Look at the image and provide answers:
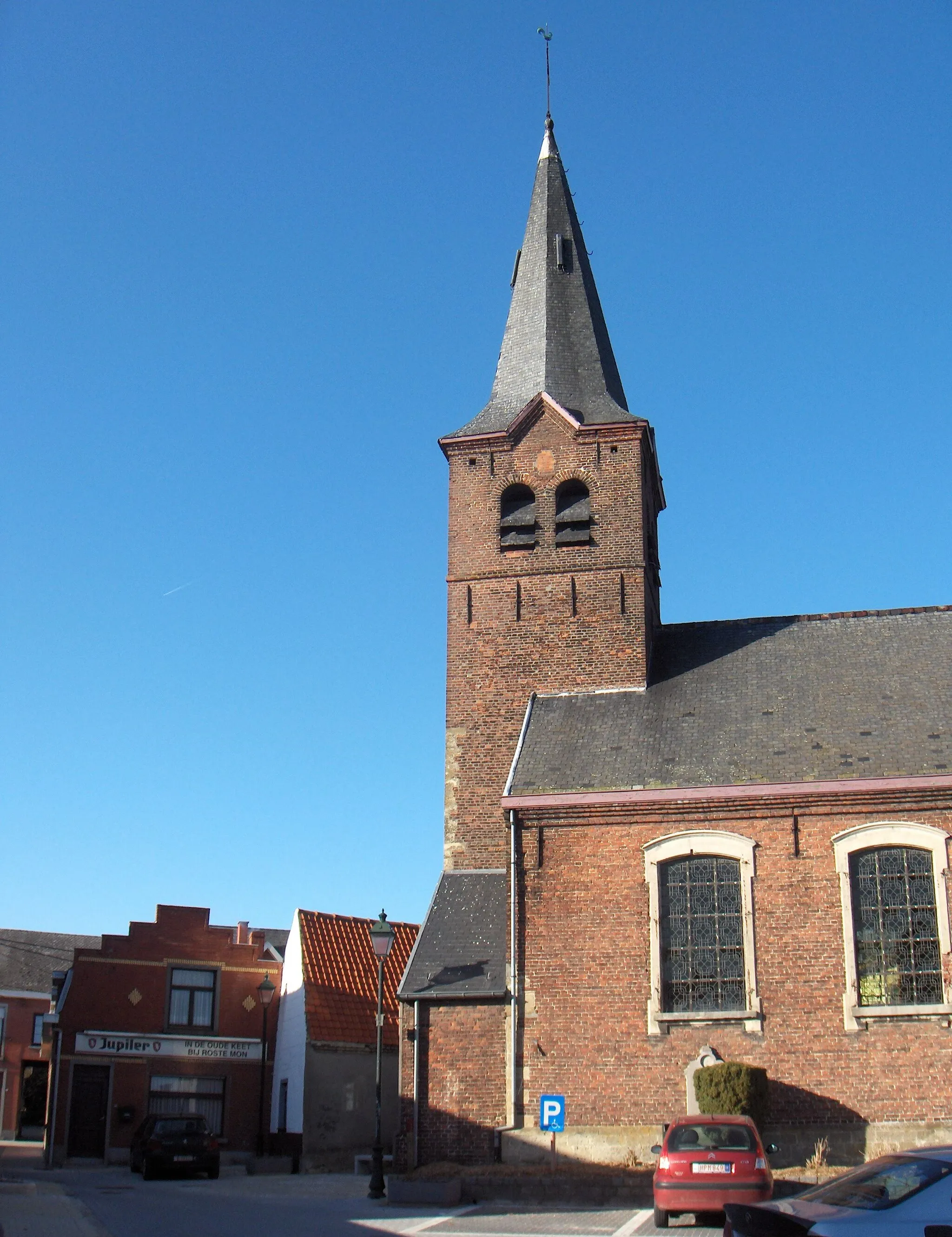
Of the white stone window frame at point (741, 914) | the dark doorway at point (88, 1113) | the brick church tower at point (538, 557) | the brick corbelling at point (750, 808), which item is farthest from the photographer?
the dark doorway at point (88, 1113)

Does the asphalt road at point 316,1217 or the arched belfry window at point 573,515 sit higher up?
the arched belfry window at point 573,515

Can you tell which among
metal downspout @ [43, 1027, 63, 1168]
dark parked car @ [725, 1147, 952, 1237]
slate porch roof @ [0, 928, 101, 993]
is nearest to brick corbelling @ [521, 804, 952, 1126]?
dark parked car @ [725, 1147, 952, 1237]

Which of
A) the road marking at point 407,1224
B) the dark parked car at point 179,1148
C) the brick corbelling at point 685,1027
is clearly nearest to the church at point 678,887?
the brick corbelling at point 685,1027

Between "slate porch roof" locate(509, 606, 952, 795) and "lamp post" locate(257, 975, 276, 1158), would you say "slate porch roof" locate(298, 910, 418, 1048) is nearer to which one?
"lamp post" locate(257, 975, 276, 1158)

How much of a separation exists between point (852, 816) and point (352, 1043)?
12592 millimetres

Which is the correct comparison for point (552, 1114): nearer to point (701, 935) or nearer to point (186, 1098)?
point (701, 935)

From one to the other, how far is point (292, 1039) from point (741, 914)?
12.4 meters

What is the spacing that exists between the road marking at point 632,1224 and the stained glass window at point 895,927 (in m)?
5.03

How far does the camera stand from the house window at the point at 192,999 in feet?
94.2

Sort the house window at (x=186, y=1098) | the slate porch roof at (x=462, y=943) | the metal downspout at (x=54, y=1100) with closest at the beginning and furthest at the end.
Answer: the slate porch roof at (x=462, y=943)
the metal downspout at (x=54, y=1100)
the house window at (x=186, y=1098)

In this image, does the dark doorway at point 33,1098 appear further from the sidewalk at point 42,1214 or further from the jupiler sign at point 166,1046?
the sidewalk at point 42,1214

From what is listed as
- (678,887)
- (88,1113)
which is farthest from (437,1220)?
(88,1113)

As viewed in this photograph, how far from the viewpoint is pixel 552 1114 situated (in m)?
17.1

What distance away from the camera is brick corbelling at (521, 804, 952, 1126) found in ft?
56.9
